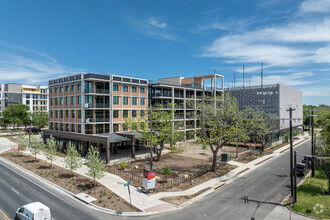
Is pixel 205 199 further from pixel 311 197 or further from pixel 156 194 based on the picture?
pixel 311 197

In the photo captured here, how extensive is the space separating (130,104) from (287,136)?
49.3 metres

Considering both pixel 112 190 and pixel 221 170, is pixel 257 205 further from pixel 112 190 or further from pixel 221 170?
pixel 112 190

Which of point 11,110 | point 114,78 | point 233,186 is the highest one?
point 114,78

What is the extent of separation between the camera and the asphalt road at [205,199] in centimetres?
1972

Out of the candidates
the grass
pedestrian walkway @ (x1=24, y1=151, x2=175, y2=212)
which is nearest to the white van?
pedestrian walkway @ (x1=24, y1=151, x2=175, y2=212)

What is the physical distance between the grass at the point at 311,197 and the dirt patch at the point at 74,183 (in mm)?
16333

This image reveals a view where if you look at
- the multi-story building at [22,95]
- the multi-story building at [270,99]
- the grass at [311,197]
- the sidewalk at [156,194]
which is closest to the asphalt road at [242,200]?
the sidewalk at [156,194]

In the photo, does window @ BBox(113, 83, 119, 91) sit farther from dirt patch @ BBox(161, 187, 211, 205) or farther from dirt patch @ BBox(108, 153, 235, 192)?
dirt patch @ BBox(161, 187, 211, 205)

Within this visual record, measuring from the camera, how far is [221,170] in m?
34.4

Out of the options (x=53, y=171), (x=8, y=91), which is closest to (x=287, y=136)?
(x=53, y=171)

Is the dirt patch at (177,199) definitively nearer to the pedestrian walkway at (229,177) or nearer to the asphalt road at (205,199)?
the pedestrian walkway at (229,177)

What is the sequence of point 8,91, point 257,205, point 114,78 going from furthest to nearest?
point 8,91
point 114,78
point 257,205

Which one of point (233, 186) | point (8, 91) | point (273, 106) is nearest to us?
point (233, 186)

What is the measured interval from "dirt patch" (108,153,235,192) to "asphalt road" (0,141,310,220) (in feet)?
12.9
